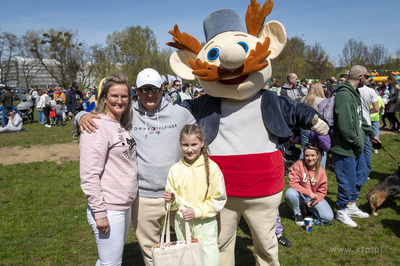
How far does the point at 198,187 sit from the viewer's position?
7.73ft

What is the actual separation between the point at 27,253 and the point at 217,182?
294cm

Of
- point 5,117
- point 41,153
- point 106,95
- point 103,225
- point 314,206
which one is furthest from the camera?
point 5,117

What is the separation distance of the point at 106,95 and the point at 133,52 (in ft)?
114

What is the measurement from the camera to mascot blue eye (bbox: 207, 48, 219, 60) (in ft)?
8.50

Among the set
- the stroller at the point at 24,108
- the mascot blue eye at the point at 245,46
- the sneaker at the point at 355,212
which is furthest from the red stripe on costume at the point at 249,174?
the stroller at the point at 24,108

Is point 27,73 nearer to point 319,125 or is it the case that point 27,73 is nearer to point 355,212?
point 355,212

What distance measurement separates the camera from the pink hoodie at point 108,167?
2186mm

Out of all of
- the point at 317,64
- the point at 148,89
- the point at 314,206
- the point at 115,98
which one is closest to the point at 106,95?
the point at 115,98

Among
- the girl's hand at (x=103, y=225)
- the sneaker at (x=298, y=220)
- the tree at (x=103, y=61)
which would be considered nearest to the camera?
the girl's hand at (x=103, y=225)

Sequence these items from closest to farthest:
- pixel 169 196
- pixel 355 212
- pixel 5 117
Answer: pixel 169 196 → pixel 355 212 → pixel 5 117

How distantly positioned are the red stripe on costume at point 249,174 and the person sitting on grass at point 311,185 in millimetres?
1734

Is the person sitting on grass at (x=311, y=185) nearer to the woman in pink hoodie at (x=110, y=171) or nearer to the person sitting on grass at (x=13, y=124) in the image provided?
the woman in pink hoodie at (x=110, y=171)

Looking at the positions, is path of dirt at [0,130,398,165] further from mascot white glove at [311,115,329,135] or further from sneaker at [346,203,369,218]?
mascot white glove at [311,115,329,135]

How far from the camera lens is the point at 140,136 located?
8.35ft
